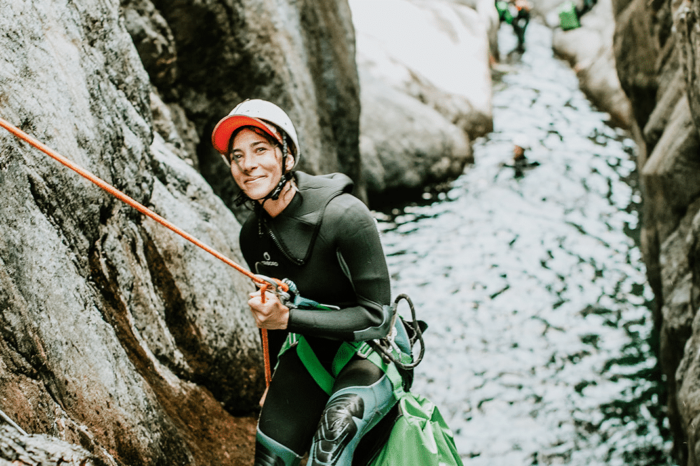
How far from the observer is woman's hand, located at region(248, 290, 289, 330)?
359 centimetres

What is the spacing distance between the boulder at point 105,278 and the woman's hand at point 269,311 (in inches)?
41.0

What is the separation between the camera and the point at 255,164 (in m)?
3.82

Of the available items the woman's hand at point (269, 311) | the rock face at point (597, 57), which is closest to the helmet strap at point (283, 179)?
the woman's hand at point (269, 311)

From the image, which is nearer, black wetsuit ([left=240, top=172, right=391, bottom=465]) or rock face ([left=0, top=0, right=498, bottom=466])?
rock face ([left=0, top=0, right=498, bottom=466])

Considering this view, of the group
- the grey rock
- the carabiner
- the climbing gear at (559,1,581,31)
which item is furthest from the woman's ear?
the climbing gear at (559,1,581,31)

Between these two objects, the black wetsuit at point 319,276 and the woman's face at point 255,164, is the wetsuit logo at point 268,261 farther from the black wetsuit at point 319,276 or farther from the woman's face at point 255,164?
the woman's face at point 255,164

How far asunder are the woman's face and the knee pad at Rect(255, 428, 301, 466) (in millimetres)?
1452

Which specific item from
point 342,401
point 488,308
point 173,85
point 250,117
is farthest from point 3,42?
point 488,308

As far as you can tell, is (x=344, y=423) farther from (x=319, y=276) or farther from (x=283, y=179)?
(x=283, y=179)

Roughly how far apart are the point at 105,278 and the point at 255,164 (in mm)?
1515

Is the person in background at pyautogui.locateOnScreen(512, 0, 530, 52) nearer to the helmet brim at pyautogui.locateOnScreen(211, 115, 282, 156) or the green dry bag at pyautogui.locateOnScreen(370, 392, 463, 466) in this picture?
the helmet brim at pyautogui.locateOnScreen(211, 115, 282, 156)

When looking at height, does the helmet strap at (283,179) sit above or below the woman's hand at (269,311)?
above

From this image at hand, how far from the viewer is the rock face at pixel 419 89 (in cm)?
1681

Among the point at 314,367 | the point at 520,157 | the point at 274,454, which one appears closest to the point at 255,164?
the point at 314,367
